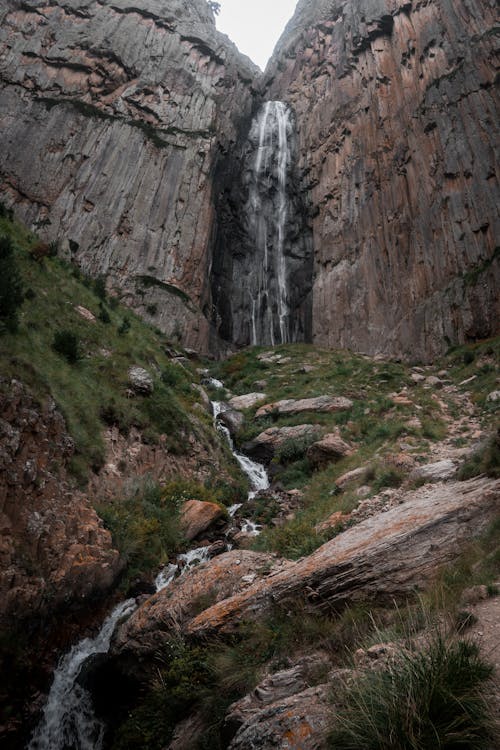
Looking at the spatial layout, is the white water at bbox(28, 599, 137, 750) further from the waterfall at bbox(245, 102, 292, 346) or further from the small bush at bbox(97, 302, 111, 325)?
the waterfall at bbox(245, 102, 292, 346)

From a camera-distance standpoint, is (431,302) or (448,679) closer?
(448,679)

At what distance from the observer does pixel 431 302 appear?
24.0m

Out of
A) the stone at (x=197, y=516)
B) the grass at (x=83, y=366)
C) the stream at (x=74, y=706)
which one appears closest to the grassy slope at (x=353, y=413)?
the stone at (x=197, y=516)

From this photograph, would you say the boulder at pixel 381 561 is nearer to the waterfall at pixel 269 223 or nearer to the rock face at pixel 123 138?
the rock face at pixel 123 138

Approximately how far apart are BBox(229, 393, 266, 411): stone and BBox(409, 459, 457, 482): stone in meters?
11.4

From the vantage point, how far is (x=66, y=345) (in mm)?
10930

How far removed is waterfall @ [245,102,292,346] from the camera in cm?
3462

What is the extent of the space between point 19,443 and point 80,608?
105 inches

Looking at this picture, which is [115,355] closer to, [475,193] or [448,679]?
[448,679]

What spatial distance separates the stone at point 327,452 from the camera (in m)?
12.6

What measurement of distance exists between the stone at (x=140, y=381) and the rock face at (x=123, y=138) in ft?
50.6

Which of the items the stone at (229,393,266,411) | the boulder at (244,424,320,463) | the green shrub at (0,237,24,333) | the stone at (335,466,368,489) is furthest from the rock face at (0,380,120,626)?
the stone at (229,393,266,411)

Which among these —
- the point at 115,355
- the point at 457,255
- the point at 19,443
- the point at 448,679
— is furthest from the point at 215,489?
the point at 457,255

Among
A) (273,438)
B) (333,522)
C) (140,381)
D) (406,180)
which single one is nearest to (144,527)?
(333,522)
